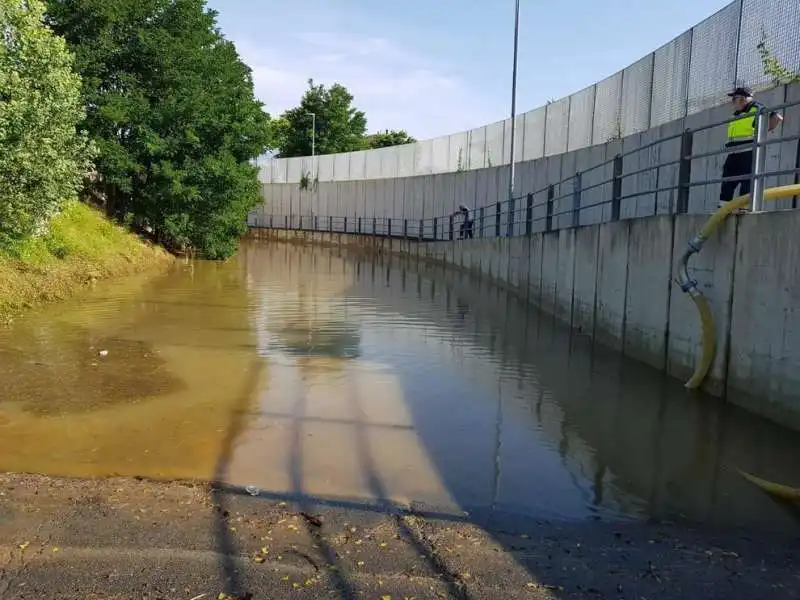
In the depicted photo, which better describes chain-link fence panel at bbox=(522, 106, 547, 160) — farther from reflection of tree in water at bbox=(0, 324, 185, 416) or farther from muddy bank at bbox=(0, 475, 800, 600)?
muddy bank at bbox=(0, 475, 800, 600)

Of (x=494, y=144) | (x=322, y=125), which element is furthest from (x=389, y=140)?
(x=494, y=144)

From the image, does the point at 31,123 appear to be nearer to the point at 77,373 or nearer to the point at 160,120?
the point at 77,373

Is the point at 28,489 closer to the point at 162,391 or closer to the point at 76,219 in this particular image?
the point at 162,391

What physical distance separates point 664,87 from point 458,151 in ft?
66.5

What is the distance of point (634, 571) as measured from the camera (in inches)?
134

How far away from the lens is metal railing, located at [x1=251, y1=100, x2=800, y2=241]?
652 centimetres

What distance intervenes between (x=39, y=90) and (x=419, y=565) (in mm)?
11009

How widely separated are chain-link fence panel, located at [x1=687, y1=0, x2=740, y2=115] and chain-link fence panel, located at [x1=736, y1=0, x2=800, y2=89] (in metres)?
0.30

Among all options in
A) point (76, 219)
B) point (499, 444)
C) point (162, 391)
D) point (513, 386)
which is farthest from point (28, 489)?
point (76, 219)

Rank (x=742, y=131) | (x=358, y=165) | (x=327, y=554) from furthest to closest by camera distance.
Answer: (x=358, y=165) → (x=742, y=131) → (x=327, y=554)

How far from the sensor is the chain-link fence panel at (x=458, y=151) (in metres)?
34.2

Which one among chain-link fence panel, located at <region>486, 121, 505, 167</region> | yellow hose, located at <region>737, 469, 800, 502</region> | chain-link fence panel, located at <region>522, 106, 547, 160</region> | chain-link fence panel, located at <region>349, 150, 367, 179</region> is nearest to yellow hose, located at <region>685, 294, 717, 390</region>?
yellow hose, located at <region>737, 469, 800, 502</region>

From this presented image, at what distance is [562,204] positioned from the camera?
19.5 m

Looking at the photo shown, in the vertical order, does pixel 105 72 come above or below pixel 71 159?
above
